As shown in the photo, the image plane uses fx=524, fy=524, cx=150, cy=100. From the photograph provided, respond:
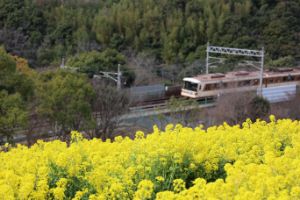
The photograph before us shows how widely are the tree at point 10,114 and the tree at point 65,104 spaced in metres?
1.48

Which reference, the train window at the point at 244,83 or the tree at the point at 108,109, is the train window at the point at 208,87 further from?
the tree at the point at 108,109

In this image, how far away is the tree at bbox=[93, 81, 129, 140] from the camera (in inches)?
585

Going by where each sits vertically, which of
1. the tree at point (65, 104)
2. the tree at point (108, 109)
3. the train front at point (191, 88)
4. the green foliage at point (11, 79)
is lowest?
the train front at point (191, 88)

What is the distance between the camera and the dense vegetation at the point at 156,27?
26613mm

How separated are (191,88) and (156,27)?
7645mm

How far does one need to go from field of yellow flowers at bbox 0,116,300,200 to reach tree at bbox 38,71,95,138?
7.35 metres

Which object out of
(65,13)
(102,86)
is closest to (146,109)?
(102,86)

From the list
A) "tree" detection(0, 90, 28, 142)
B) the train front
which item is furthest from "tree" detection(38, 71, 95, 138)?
the train front

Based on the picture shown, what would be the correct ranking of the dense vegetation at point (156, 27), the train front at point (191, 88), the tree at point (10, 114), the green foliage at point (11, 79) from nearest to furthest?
the tree at point (10, 114)
the green foliage at point (11, 79)
the train front at point (191, 88)
the dense vegetation at point (156, 27)

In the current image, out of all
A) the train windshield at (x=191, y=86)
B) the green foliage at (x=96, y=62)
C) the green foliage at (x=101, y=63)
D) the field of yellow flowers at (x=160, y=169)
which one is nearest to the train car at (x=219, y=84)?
the train windshield at (x=191, y=86)

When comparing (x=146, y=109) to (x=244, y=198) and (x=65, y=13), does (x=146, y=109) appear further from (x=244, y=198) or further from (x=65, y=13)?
(x=244, y=198)

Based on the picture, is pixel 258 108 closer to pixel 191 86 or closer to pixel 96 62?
pixel 191 86

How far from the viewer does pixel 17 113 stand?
11305 mm

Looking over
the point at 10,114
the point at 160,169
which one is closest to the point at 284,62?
the point at 10,114
